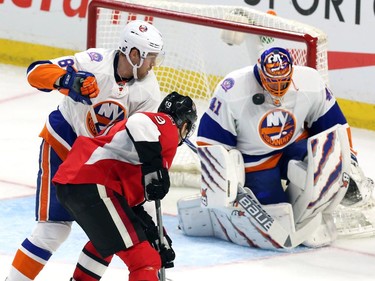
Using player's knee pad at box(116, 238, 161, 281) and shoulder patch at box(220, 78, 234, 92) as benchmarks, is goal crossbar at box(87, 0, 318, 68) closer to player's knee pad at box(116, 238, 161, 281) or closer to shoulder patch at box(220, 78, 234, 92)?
shoulder patch at box(220, 78, 234, 92)

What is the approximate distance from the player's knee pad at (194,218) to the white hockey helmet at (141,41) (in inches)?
46.4

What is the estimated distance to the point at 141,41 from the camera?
4.55 m

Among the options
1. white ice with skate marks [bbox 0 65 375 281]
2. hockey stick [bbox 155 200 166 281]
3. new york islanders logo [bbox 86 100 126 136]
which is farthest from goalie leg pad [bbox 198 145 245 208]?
hockey stick [bbox 155 200 166 281]

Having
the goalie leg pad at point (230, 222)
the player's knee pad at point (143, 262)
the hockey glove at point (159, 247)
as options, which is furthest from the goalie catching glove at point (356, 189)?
the player's knee pad at point (143, 262)

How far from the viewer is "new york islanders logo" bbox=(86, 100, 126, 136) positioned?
4660 mm

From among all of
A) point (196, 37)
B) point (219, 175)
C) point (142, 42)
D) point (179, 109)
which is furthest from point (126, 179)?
point (196, 37)

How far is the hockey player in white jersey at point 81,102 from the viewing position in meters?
4.52

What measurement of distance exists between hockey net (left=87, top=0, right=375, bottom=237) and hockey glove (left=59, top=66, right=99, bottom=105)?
1608mm

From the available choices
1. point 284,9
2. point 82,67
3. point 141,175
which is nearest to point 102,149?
point 141,175

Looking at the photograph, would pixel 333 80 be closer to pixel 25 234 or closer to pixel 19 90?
pixel 19 90

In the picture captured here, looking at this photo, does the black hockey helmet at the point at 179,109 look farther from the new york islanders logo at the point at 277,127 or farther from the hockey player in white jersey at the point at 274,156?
the new york islanders logo at the point at 277,127

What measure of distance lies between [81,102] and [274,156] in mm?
1316

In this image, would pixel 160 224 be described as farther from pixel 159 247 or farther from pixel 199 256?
pixel 199 256

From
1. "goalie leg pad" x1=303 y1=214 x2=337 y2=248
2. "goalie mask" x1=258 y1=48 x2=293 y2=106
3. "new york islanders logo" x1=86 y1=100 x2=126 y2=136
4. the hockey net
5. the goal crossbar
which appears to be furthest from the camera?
the hockey net
